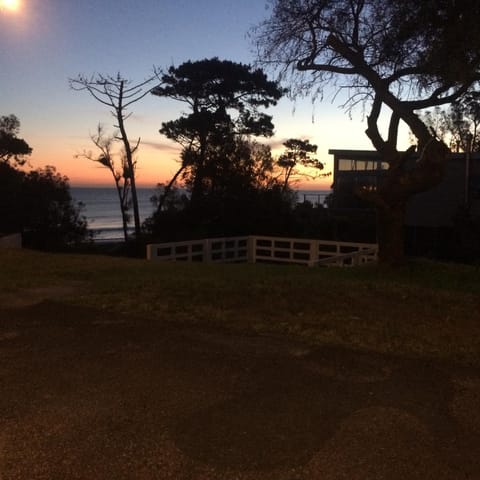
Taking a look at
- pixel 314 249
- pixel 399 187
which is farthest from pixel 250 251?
pixel 399 187

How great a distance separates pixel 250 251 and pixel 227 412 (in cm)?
1864

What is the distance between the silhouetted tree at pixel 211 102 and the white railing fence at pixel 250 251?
14951mm

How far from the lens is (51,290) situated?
1015 centimetres

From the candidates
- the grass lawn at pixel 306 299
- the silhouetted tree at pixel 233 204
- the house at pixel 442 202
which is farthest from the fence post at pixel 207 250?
the silhouetted tree at pixel 233 204

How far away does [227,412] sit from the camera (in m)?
4.42

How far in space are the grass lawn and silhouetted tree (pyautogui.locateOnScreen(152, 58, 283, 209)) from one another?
82.4 ft

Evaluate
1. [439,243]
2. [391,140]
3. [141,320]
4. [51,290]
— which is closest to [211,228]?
[439,243]

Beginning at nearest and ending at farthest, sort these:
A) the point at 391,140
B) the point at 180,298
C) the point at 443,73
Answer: the point at 180,298 < the point at 443,73 < the point at 391,140

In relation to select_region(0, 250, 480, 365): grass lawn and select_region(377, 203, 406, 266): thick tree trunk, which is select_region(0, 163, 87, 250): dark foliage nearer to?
select_region(0, 250, 480, 365): grass lawn

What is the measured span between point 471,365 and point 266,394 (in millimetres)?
2140

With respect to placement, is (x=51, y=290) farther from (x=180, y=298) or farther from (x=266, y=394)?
(x=266, y=394)

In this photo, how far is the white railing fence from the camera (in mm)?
19250

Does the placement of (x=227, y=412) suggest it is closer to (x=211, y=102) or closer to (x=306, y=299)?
(x=306, y=299)

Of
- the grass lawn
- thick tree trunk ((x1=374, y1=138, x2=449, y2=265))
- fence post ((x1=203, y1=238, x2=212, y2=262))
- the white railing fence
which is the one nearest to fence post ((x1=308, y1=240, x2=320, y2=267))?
the white railing fence
